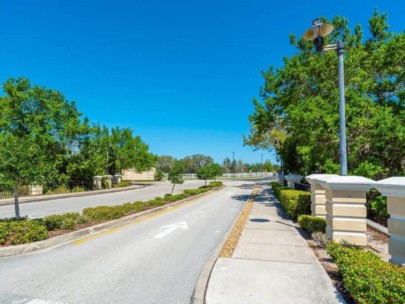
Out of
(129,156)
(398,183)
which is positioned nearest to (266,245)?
(398,183)

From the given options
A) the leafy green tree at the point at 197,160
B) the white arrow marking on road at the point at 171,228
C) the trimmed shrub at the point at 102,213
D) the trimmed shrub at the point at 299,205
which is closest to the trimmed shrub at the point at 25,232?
the trimmed shrub at the point at 102,213

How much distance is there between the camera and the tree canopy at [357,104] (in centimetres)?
1088

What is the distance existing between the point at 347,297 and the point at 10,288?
216 inches

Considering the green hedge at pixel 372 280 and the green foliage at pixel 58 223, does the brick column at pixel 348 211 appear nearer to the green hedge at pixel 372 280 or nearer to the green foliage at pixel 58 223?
the green hedge at pixel 372 280

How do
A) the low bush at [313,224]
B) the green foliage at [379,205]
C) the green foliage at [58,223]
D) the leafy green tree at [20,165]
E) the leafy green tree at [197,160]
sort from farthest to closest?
the leafy green tree at [197,160], the green foliage at [379,205], the green foliage at [58,223], the low bush at [313,224], the leafy green tree at [20,165]

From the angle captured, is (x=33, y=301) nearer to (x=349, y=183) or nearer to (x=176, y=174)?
(x=349, y=183)

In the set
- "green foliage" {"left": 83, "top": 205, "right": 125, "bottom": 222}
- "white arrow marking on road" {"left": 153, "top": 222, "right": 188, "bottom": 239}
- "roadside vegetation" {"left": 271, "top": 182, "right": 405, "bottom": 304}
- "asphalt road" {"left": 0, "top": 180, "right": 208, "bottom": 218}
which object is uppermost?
"roadside vegetation" {"left": 271, "top": 182, "right": 405, "bottom": 304}

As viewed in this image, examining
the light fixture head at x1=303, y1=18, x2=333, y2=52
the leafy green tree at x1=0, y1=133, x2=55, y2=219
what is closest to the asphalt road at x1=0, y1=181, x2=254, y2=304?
the leafy green tree at x1=0, y1=133, x2=55, y2=219

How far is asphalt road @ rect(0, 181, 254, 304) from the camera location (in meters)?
4.40

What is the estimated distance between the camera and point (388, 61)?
41.4ft

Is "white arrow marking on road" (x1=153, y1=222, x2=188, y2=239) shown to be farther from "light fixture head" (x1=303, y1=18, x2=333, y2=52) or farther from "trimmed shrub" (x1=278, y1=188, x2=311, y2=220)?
"light fixture head" (x1=303, y1=18, x2=333, y2=52)

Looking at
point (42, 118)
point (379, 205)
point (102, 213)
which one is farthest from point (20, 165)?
point (42, 118)

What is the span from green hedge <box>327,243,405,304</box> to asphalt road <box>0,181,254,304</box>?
2457mm

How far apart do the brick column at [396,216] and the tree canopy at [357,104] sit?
262 inches
